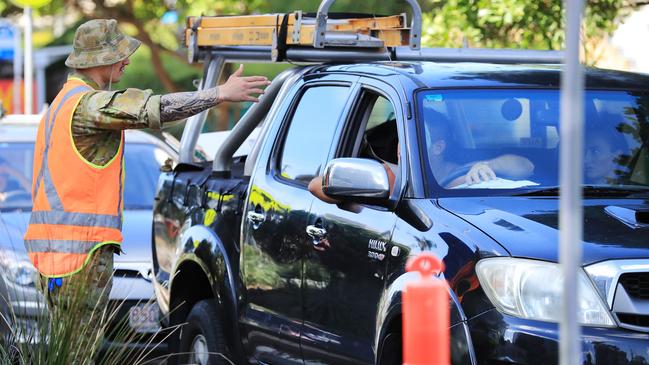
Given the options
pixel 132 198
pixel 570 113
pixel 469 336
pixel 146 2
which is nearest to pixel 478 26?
pixel 132 198

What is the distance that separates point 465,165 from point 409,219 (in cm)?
40

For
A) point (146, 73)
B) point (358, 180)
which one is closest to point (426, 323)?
point (358, 180)

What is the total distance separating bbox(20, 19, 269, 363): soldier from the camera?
19.7 ft

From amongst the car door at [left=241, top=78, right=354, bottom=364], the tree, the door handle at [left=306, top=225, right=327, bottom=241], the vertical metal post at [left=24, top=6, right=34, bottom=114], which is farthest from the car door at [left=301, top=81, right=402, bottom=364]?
the vertical metal post at [left=24, top=6, right=34, bottom=114]

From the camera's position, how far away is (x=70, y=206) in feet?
20.1

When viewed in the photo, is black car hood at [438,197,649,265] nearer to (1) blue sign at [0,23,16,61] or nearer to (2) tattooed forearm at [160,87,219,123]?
(2) tattooed forearm at [160,87,219,123]

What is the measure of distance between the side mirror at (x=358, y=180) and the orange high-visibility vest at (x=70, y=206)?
4.10 feet

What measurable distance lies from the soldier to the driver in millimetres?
943

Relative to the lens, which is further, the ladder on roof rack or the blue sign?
the blue sign

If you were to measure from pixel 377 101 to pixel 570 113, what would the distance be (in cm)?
328

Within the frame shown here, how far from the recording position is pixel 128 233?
31.2ft

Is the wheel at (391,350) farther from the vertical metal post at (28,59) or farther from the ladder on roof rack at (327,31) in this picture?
the vertical metal post at (28,59)

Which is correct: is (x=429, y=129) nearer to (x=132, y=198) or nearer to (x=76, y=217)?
(x=76, y=217)

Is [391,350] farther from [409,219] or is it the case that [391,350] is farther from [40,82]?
[40,82]
